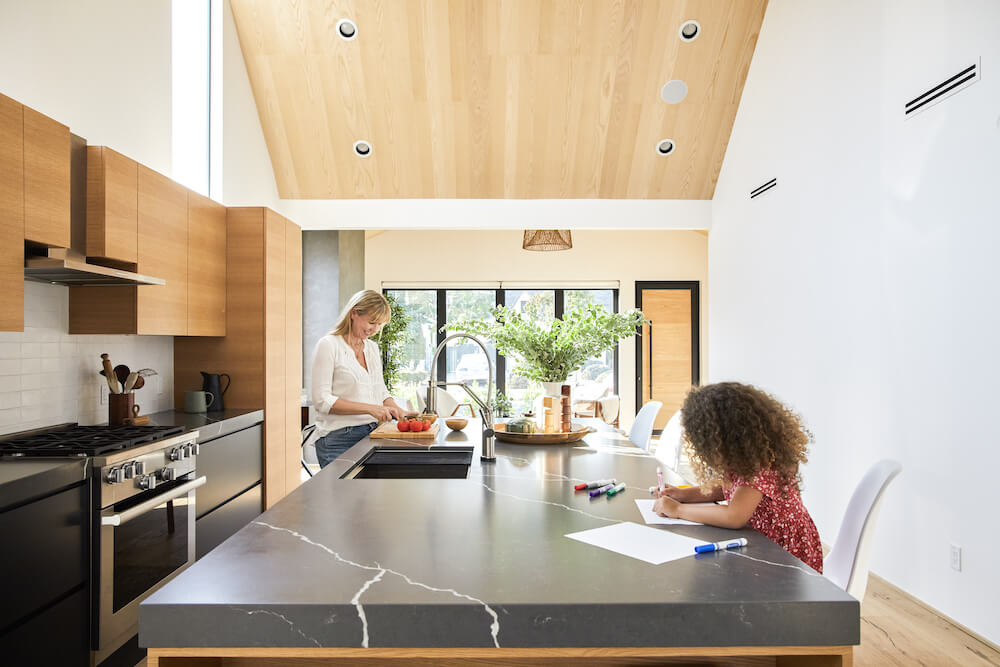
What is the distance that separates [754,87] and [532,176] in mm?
1785

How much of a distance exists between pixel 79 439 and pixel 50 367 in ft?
1.70

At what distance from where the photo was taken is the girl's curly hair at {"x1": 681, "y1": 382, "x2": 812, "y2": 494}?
166cm

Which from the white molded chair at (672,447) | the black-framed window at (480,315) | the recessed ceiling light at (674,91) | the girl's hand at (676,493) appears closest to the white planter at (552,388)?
the white molded chair at (672,447)

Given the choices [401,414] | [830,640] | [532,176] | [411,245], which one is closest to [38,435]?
[401,414]

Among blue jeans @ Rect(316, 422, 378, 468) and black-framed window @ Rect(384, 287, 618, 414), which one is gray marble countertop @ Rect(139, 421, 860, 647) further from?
black-framed window @ Rect(384, 287, 618, 414)

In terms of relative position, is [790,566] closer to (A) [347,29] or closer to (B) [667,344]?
(A) [347,29]

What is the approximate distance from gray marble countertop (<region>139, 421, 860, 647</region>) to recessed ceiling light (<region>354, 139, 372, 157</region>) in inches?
163

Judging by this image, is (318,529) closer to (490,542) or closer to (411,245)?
(490,542)

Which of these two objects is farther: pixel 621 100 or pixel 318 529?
pixel 621 100

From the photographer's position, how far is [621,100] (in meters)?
4.84

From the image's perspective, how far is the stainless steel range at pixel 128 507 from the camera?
86.3 inches

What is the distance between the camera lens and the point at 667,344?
8398mm

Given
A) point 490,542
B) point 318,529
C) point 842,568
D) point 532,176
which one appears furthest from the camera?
point 532,176

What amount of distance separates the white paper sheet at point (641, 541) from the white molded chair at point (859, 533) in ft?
2.31
